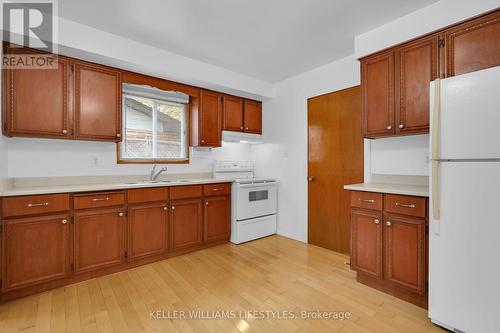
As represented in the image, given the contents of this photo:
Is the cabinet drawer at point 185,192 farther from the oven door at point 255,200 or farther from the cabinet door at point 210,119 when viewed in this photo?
the cabinet door at point 210,119

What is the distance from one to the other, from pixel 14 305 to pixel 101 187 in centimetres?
114

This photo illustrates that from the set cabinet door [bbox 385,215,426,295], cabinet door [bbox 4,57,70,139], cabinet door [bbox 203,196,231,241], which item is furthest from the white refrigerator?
cabinet door [bbox 4,57,70,139]

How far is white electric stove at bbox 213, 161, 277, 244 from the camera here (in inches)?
138

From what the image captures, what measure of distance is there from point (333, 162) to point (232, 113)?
177 cm

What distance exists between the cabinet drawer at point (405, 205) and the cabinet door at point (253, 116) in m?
2.54

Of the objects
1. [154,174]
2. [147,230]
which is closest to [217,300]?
[147,230]

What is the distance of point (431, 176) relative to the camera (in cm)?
170

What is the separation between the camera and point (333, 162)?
324 centimetres

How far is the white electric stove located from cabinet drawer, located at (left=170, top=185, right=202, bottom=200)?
585mm

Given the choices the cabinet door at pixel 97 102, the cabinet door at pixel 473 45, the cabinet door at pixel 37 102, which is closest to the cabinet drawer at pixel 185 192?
the cabinet door at pixel 97 102

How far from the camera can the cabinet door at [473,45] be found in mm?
1776

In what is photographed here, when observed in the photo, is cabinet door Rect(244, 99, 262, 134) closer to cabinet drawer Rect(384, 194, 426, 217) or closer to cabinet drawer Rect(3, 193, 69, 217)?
cabinet drawer Rect(384, 194, 426, 217)

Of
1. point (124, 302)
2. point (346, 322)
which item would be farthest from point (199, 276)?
point (346, 322)

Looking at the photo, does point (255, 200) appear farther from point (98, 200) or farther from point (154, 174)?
point (98, 200)
